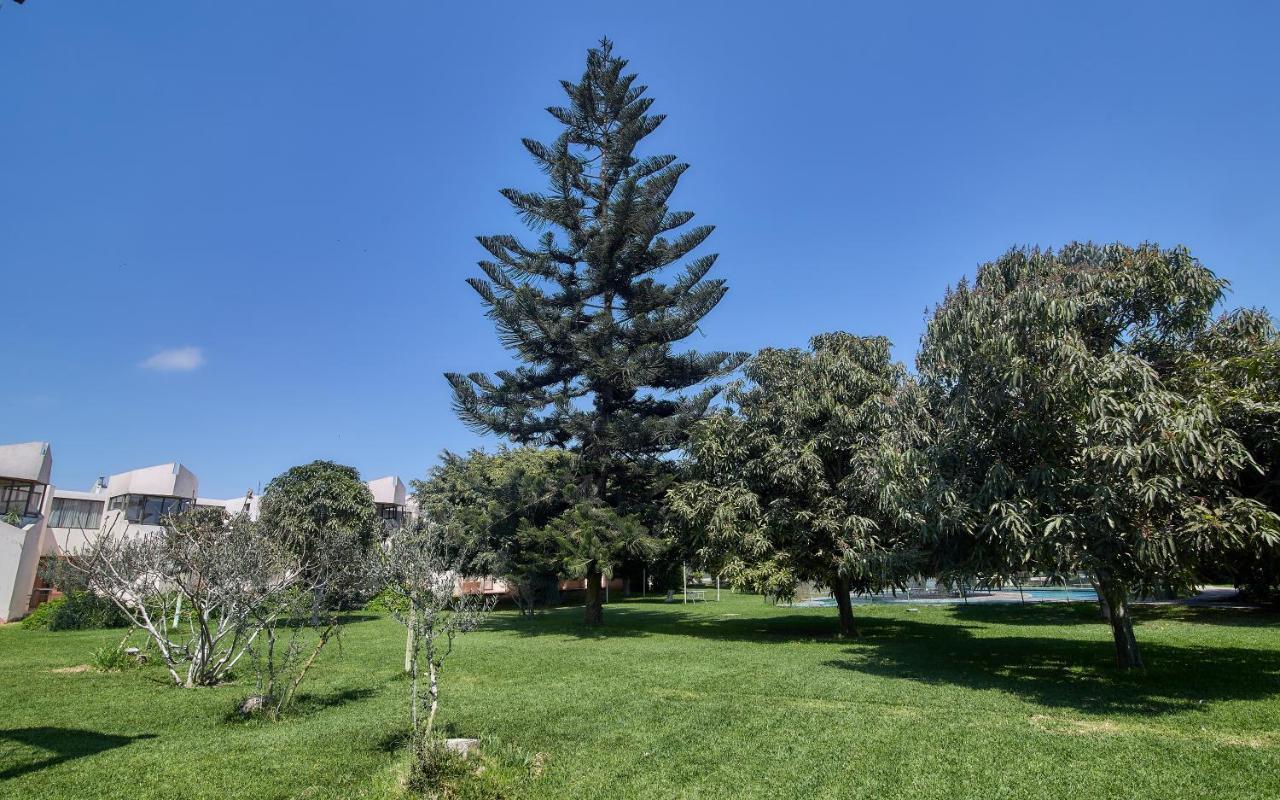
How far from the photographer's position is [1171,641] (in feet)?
39.1

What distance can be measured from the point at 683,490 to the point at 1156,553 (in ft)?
30.3

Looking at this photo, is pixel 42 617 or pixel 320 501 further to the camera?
pixel 320 501

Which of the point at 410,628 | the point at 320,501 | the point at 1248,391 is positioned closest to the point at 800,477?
the point at 1248,391

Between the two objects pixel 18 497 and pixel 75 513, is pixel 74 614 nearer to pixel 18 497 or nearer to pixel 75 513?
pixel 18 497

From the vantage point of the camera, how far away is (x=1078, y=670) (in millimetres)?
9164

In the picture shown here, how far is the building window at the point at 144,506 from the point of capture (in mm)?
25688

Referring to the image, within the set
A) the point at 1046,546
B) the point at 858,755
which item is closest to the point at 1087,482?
the point at 1046,546

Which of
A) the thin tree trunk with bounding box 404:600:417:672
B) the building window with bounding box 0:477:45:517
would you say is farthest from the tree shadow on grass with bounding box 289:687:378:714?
the building window with bounding box 0:477:45:517

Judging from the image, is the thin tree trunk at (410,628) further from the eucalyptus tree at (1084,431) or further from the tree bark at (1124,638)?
the tree bark at (1124,638)

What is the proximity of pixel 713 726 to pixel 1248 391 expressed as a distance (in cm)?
650

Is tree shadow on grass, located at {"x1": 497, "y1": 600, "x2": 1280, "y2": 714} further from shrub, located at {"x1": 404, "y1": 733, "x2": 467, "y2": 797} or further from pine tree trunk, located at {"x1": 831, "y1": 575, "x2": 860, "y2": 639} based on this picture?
shrub, located at {"x1": 404, "y1": 733, "x2": 467, "y2": 797}

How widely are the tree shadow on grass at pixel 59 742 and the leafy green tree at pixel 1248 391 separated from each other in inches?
408

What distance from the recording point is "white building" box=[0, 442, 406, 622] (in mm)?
18844

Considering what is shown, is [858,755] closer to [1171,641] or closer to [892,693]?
[892,693]
